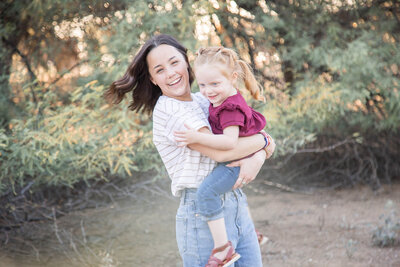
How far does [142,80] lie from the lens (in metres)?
1.97

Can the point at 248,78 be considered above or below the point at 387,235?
above

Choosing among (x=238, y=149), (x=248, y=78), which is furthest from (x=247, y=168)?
(x=248, y=78)

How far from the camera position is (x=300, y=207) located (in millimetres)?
5395

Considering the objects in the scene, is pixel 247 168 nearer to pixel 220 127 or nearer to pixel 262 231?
pixel 220 127

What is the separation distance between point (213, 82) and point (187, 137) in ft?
0.93

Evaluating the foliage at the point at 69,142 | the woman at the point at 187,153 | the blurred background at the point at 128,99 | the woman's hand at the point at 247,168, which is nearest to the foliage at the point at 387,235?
the blurred background at the point at 128,99

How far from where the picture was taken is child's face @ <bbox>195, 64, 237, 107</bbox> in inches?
68.6

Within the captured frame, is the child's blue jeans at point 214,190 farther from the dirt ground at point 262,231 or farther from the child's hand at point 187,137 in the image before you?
the dirt ground at point 262,231

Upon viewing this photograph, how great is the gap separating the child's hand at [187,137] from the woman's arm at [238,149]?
0.15 feet

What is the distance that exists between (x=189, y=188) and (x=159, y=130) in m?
0.28

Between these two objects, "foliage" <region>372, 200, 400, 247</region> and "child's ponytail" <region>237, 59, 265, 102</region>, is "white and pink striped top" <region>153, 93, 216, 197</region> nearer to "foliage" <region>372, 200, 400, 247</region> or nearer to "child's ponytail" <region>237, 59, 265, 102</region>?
"child's ponytail" <region>237, 59, 265, 102</region>

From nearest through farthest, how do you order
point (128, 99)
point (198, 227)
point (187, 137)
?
point (187, 137) < point (198, 227) < point (128, 99)

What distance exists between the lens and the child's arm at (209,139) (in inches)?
63.7

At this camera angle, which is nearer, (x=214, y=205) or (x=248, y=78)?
(x=214, y=205)
